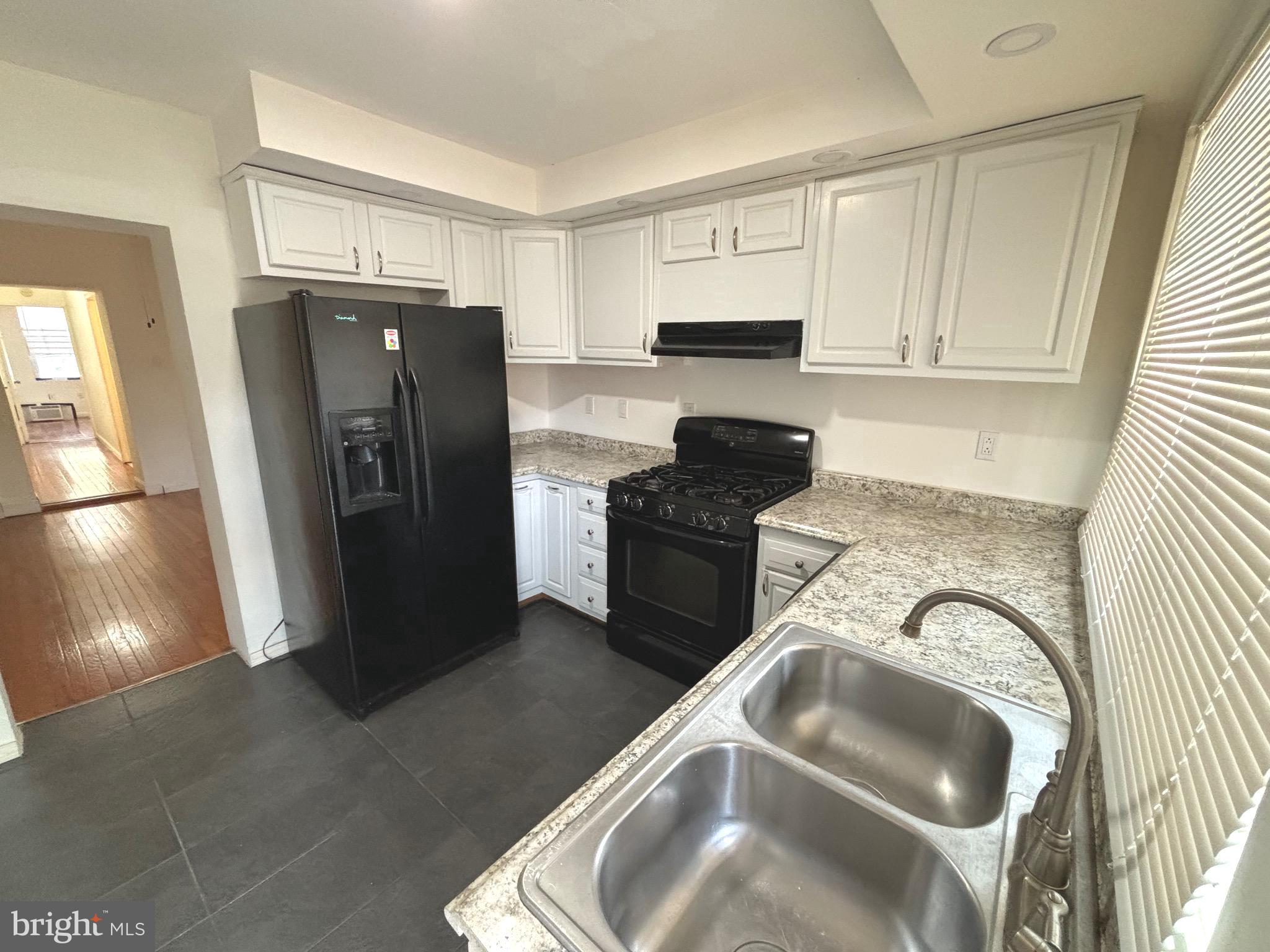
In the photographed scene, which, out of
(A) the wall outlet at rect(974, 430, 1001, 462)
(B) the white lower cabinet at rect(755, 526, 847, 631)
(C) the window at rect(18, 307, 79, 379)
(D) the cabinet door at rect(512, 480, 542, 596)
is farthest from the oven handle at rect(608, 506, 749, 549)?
(C) the window at rect(18, 307, 79, 379)

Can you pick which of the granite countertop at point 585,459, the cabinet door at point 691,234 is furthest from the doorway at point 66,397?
the cabinet door at point 691,234

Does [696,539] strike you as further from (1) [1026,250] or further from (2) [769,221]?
(1) [1026,250]

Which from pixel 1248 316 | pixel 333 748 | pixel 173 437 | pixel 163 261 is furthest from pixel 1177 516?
pixel 173 437

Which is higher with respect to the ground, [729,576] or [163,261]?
[163,261]

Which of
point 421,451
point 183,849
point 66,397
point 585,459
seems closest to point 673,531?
point 585,459

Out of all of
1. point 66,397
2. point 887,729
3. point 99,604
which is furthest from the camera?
point 66,397

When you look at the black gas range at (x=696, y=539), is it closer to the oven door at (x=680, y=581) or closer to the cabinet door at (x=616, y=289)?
the oven door at (x=680, y=581)

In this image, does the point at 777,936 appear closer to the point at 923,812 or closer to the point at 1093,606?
the point at 923,812

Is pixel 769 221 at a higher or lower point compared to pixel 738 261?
higher

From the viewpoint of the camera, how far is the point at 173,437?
5.43m

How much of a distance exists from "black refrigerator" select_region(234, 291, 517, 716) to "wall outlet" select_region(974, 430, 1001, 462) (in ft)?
6.95

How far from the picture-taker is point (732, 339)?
7.79 ft

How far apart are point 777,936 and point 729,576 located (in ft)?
4.80

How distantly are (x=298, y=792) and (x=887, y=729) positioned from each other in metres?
2.06
